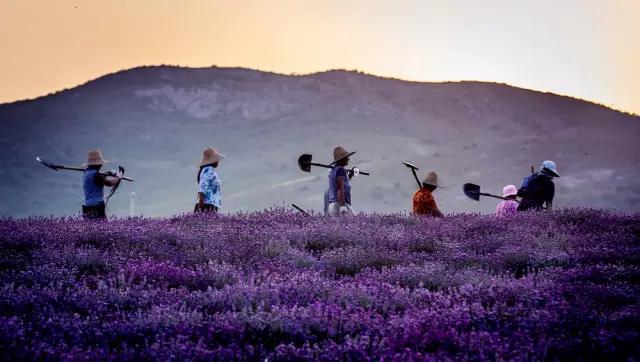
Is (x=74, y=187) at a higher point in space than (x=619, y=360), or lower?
higher

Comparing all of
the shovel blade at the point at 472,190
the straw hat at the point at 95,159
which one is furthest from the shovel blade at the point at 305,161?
the straw hat at the point at 95,159


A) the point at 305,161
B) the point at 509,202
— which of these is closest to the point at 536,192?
the point at 509,202

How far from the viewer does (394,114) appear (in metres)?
161

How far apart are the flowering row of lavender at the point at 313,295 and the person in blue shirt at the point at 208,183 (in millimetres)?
2983

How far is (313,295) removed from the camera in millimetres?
4992

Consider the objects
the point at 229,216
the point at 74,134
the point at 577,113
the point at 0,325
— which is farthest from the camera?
the point at 74,134

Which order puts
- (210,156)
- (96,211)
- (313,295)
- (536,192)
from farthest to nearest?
(536,192) < (96,211) < (210,156) < (313,295)

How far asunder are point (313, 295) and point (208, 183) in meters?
6.44

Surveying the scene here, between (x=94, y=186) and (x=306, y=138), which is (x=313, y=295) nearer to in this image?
(x=94, y=186)

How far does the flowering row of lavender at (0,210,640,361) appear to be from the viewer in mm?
3908

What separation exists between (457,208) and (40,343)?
274ft

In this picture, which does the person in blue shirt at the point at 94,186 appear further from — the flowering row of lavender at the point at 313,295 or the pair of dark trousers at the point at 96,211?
the flowering row of lavender at the point at 313,295

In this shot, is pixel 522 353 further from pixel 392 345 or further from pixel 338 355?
pixel 338 355

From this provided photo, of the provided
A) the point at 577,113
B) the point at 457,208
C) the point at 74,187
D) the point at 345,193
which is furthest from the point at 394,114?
the point at 345,193
